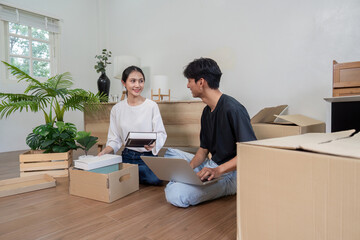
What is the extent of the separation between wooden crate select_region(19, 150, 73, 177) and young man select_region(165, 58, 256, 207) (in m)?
1.16

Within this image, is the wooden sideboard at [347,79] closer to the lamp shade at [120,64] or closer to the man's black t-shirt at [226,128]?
the man's black t-shirt at [226,128]

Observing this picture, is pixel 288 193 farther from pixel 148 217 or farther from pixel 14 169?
pixel 14 169

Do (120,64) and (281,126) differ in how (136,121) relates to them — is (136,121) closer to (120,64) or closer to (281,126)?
(281,126)

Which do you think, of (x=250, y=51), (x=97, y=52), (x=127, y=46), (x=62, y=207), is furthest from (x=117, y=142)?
(x=97, y=52)

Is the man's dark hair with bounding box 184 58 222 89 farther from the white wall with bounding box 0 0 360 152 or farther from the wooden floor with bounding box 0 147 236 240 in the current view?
the white wall with bounding box 0 0 360 152

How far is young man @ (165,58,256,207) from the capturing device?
1287mm

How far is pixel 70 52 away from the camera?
4.15 m

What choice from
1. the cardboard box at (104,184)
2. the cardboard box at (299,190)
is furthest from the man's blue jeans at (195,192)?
the cardboard box at (299,190)

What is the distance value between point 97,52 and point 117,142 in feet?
10.4

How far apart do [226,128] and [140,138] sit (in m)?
0.64

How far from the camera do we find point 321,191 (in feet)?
1.88

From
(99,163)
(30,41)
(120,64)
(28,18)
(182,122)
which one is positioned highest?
(28,18)

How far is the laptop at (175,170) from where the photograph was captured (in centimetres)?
118

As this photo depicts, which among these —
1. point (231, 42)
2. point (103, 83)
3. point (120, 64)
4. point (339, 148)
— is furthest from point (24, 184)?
point (231, 42)
